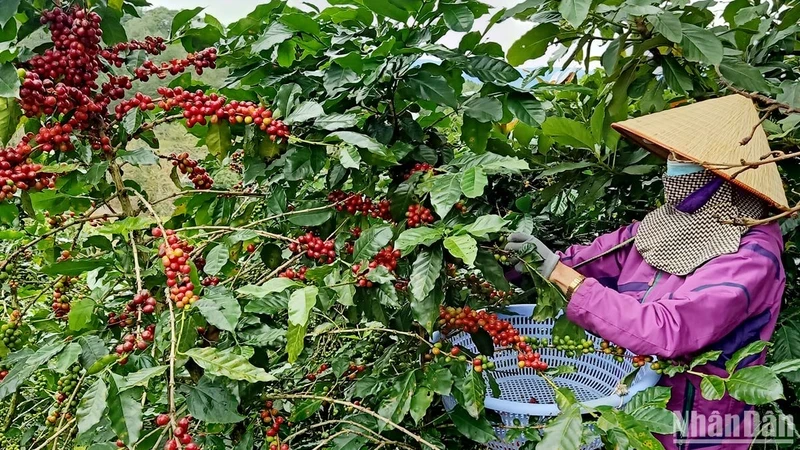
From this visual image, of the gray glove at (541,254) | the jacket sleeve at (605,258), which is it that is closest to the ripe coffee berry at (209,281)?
the gray glove at (541,254)

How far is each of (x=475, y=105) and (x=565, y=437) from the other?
67 cm

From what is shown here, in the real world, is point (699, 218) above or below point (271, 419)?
above

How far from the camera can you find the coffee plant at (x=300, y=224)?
0.89m

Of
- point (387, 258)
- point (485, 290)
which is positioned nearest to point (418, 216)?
point (387, 258)

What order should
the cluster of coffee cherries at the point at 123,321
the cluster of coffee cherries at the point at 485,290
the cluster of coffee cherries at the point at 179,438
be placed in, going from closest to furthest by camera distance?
the cluster of coffee cherries at the point at 179,438 → the cluster of coffee cherries at the point at 123,321 → the cluster of coffee cherries at the point at 485,290

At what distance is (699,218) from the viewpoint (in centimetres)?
133

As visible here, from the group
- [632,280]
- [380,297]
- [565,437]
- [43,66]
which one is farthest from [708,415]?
[43,66]

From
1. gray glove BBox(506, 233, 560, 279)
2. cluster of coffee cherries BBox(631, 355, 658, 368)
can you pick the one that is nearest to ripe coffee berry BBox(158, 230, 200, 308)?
gray glove BBox(506, 233, 560, 279)

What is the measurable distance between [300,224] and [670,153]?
35.5 inches

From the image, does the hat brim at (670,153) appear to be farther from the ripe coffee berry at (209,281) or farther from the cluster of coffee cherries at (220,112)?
the ripe coffee berry at (209,281)

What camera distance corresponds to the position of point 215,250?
3.33 feet

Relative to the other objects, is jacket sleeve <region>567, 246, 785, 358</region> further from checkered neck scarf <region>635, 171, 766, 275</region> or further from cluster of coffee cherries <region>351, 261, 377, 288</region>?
cluster of coffee cherries <region>351, 261, 377, 288</region>

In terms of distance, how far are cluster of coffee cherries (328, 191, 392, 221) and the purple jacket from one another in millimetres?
454

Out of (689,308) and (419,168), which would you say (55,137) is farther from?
(689,308)
